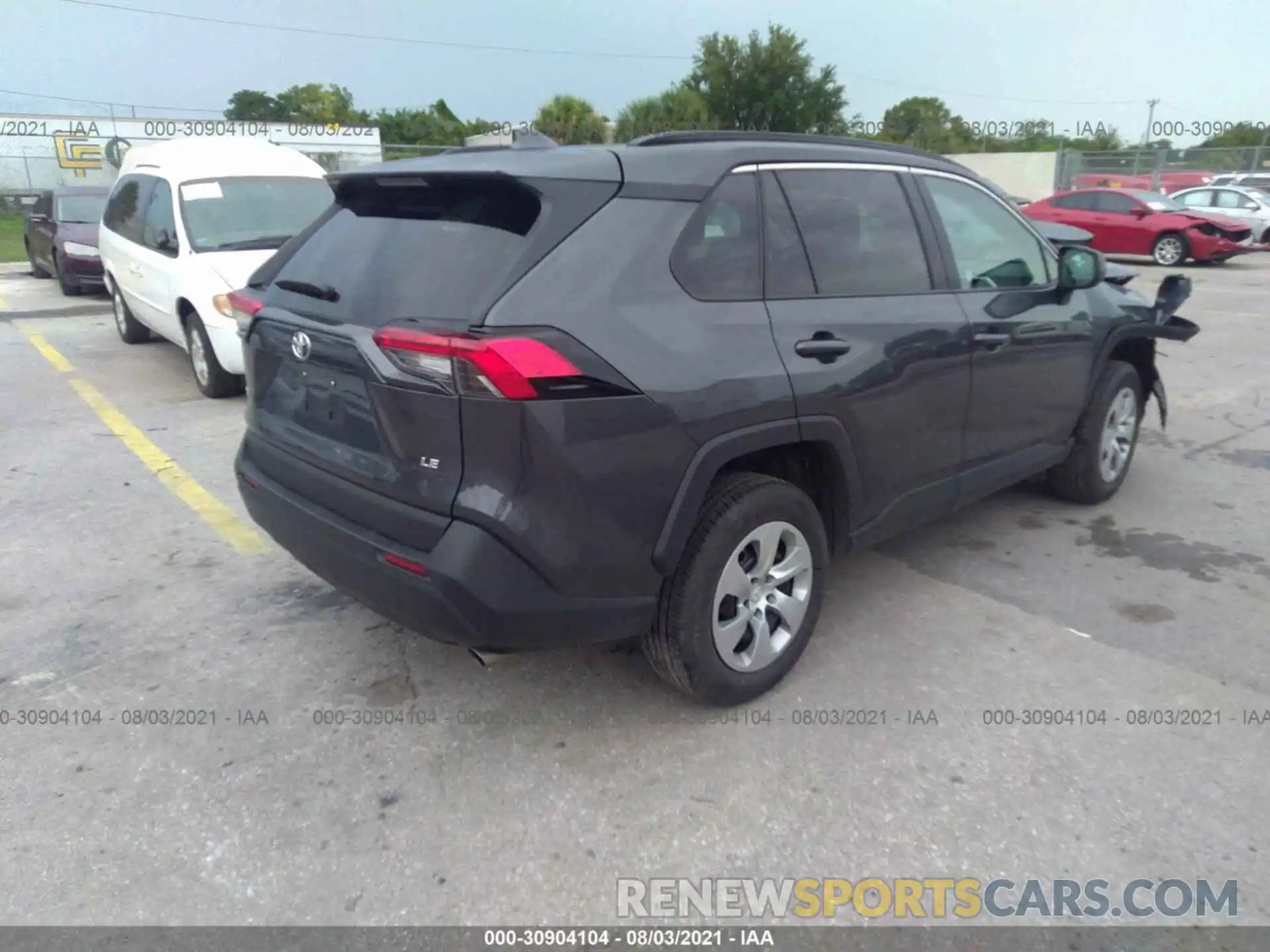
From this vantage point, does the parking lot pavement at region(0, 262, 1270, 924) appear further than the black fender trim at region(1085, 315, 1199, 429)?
No

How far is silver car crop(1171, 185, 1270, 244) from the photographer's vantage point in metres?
19.1

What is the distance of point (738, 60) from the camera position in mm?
45562

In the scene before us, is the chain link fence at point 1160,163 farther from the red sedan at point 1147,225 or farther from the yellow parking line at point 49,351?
the yellow parking line at point 49,351

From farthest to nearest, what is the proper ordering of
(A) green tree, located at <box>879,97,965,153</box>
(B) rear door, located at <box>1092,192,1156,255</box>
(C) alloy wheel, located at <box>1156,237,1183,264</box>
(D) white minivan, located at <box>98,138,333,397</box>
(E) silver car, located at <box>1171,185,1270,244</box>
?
(A) green tree, located at <box>879,97,965,153</box>, (E) silver car, located at <box>1171,185,1270,244</box>, (B) rear door, located at <box>1092,192,1156,255</box>, (C) alloy wheel, located at <box>1156,237,1183,264</box>, (D) white minivan, located at <box>98,138,333,397</box>

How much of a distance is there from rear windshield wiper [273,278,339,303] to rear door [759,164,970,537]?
141cm

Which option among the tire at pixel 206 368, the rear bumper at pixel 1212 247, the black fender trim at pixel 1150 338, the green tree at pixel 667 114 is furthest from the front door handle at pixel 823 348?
the green tree at pixel 667 114

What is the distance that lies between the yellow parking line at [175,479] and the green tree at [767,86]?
41129 mm

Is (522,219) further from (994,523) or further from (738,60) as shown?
(738,60)

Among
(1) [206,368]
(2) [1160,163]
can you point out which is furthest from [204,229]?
(2) [1160,163]

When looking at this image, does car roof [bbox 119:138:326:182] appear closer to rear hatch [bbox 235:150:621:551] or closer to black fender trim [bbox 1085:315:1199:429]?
rear hatch [bbox 235:150:621:551]

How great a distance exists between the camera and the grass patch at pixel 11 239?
20.3m

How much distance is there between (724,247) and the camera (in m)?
3.01

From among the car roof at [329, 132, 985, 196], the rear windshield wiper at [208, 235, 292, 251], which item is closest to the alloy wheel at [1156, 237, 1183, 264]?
the rear windshield wiper at [208, 235, 292, 251]
